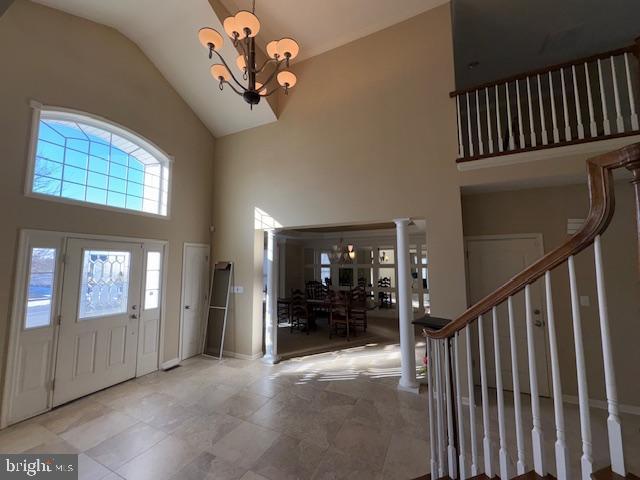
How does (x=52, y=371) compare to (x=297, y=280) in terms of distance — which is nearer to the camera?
(x=52, y=371)

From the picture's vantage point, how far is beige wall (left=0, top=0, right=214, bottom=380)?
109 inches

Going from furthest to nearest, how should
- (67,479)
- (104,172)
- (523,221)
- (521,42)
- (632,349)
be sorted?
(521,42) → (104,172) → (523,221) → (632,349) → (67,479)

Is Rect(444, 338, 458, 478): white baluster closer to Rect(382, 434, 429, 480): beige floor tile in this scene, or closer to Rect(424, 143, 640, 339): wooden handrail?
Rect(382, 434, 429, 480): beige floor tile

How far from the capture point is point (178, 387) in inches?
140

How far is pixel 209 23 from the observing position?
11.7ft

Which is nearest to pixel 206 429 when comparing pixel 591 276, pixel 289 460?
pixel 289 460

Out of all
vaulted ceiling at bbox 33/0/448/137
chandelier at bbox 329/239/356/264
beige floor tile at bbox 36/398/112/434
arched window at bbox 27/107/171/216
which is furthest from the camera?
chandelier at bbox 329/239/356/264

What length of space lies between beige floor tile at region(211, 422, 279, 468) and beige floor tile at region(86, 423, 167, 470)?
0.64 m

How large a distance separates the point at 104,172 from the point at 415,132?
429 cm

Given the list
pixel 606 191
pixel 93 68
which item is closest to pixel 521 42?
pixel 606 191

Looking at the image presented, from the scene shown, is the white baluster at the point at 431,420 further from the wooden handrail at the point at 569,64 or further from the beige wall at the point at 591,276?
the wooden handrail at the point at 569,64

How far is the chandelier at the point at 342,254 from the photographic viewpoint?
796cm

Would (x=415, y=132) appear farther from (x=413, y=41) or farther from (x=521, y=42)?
(x=521, y=42)

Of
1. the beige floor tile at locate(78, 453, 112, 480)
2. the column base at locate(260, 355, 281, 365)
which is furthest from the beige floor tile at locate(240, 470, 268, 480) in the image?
the column base at locate(260, 355, 281, 365)
